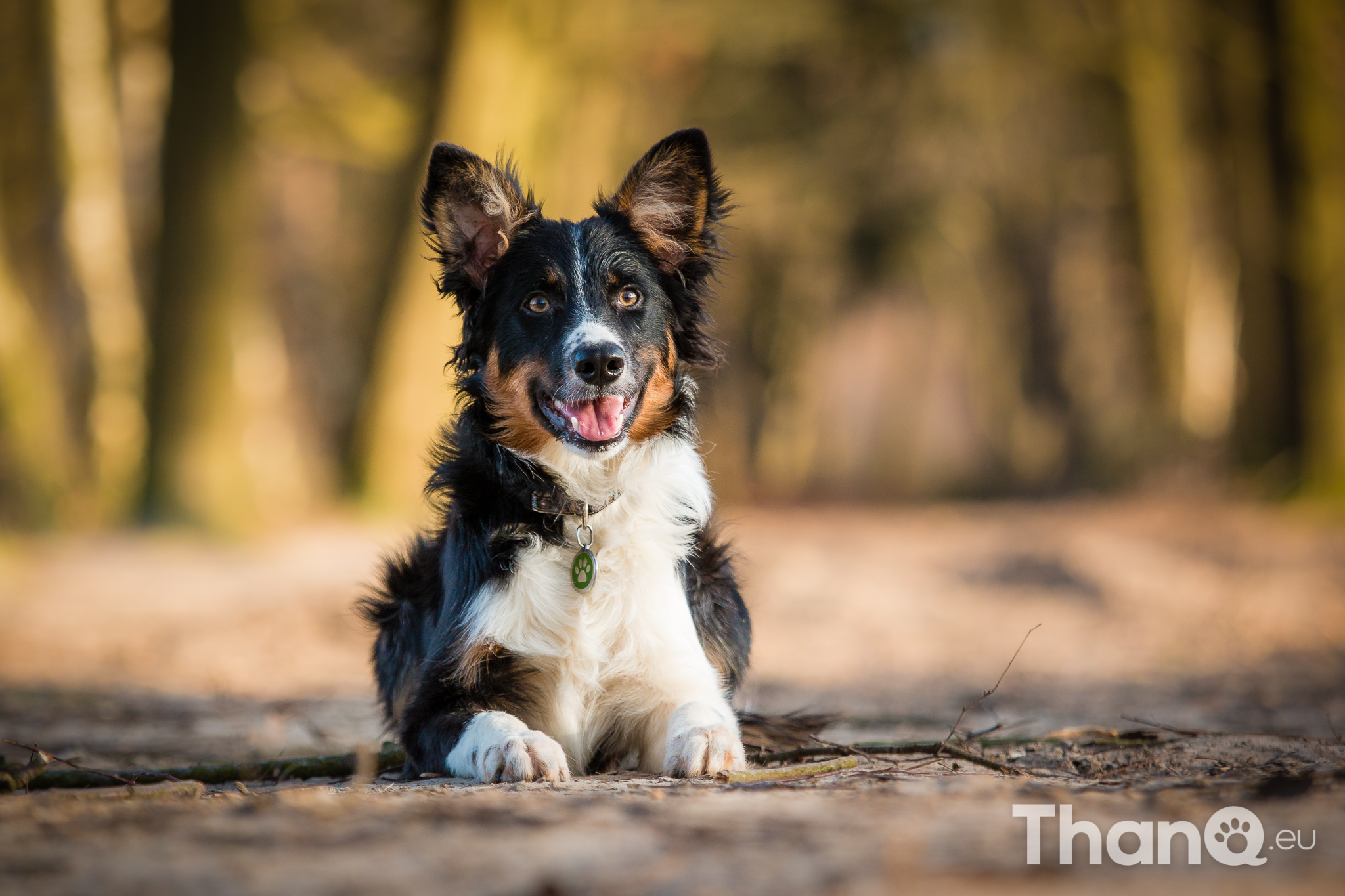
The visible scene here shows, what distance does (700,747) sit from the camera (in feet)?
12.0

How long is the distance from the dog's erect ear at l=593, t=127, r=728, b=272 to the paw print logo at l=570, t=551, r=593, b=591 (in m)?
1.47

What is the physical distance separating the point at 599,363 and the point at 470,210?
3.21 ft

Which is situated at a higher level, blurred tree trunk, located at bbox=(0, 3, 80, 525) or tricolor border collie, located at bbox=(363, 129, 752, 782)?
blurred tree trunk, located at bbox=(0, 3, 80, 525)

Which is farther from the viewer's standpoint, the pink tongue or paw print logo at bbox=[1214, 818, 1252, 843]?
the pink tongue

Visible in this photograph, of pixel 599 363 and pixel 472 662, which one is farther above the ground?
pixel 599 363

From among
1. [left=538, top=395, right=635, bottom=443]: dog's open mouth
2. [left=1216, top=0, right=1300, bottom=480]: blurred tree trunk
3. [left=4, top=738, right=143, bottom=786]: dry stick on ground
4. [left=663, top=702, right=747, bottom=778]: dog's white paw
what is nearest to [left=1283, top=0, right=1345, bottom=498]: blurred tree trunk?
[left=1216, top=0, right=1300, bottom=480]: blurred tree trunk

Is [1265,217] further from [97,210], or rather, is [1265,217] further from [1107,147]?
[97,210]

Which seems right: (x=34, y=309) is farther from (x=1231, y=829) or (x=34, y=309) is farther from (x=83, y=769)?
(x=1231, y=829)

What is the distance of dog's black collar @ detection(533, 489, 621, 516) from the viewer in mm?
4230

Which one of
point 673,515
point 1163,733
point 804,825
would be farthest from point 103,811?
point 1163,733

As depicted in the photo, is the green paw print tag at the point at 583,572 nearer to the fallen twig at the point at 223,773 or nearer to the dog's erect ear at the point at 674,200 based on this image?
the fallen twig at the point at 223,773

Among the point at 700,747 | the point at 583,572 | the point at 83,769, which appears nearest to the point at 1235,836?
the point at 700,747

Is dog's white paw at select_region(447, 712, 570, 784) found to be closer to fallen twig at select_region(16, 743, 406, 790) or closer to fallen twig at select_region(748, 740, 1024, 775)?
fallen twig at select_region(16, 743, 406, 790)

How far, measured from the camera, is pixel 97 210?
15258mm
